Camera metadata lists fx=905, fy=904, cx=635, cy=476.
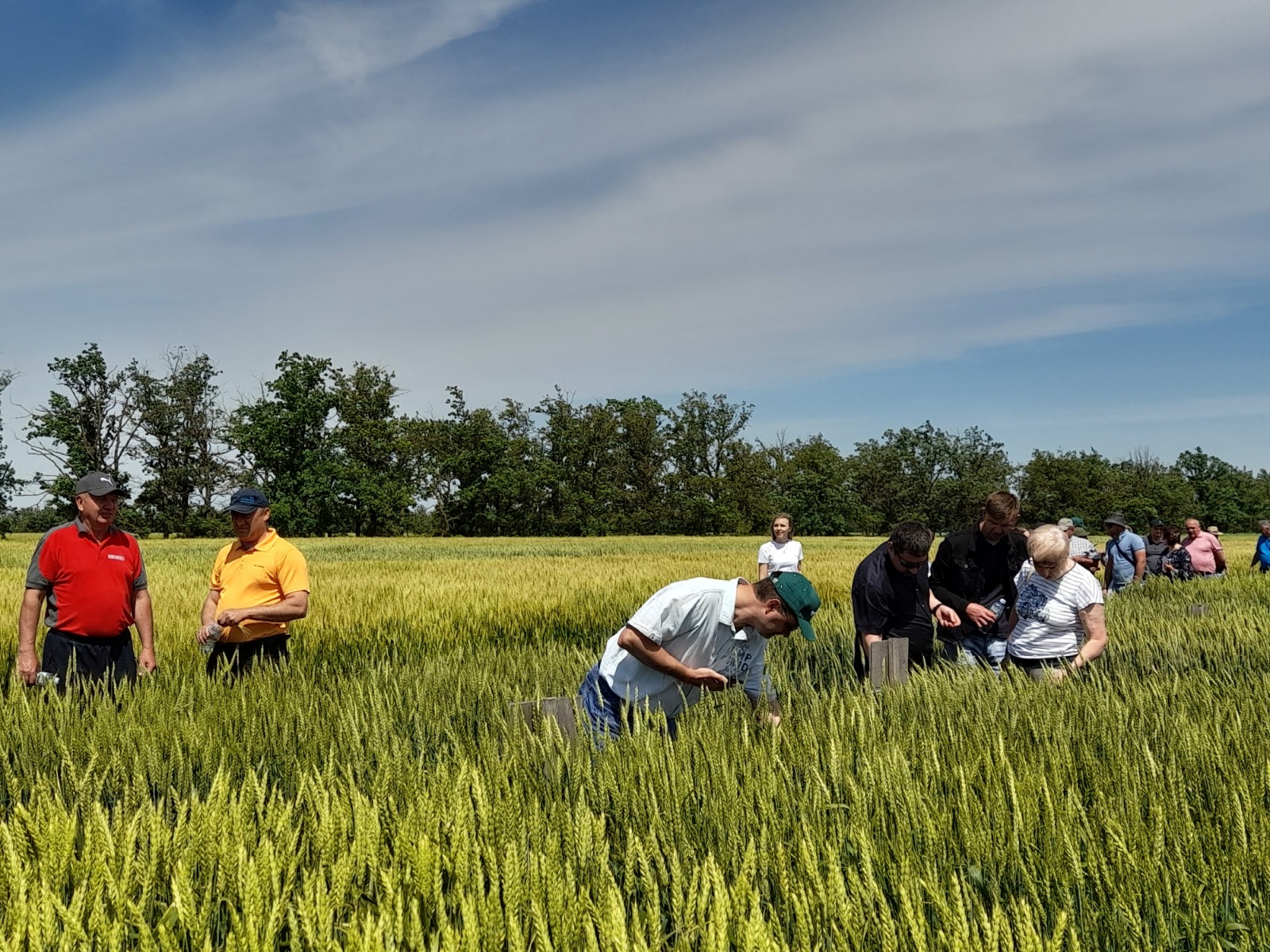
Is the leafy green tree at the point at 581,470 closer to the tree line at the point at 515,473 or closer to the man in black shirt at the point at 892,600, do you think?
the tree line at the point at 515,473

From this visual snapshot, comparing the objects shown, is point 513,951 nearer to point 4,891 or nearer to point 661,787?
point 661,787

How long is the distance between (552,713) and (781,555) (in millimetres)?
5850

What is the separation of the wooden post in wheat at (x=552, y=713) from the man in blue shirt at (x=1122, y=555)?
32.6 feet

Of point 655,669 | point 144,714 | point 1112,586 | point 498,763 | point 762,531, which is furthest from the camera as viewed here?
point 762,531

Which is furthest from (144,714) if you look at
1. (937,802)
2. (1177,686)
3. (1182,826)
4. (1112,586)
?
(1112,586)

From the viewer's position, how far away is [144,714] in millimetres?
3836

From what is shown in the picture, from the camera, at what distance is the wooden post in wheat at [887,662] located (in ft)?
15.3

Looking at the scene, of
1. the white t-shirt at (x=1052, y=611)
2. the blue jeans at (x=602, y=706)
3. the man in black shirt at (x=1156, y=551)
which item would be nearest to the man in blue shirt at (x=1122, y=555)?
the man in black shirt at (x=1156, y=551)

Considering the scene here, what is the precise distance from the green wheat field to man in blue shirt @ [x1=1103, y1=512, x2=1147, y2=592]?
7320 millimetres

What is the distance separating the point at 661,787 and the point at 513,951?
3.23 feet

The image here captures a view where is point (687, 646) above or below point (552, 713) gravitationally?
above

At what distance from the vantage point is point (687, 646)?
11.5 feet

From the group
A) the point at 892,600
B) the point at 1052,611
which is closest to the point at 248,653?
the point at 892,600

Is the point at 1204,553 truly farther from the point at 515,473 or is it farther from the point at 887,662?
the point at 515,473
